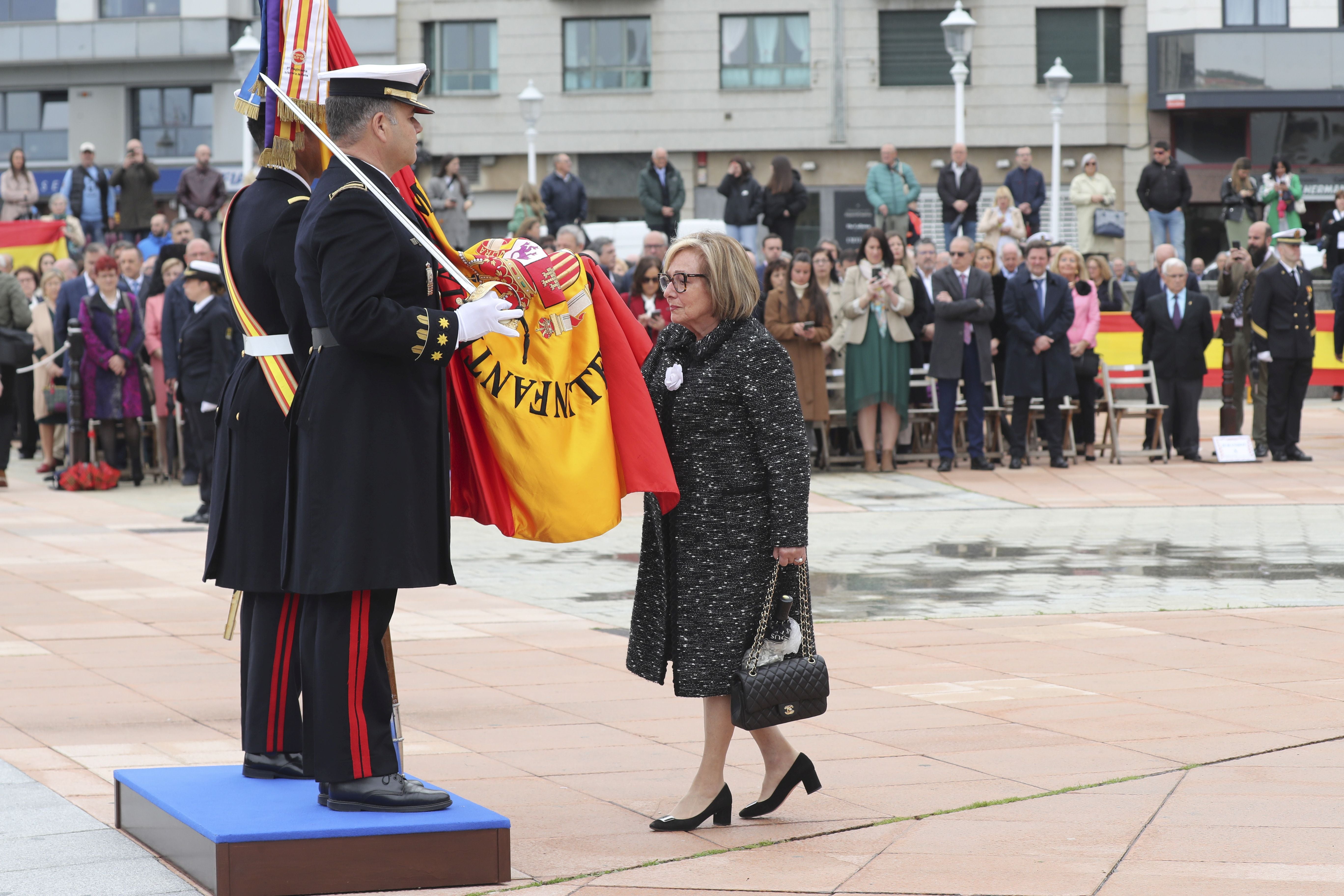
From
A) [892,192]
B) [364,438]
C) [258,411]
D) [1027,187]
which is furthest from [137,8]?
[364,438]

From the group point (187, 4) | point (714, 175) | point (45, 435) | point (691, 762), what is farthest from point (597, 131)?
point (691, 762)

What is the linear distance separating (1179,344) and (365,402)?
47.2 feet

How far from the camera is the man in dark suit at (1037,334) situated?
17.0 meters

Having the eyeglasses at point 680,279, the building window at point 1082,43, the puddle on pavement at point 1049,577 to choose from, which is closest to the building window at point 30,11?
the building window at point 1082,43

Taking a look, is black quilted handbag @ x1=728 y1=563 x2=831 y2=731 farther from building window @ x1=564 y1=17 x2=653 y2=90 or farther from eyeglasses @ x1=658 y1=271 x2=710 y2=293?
building window @ x1=564 y1=17 x2=653 y2=90

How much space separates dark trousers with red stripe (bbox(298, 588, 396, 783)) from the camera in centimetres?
466

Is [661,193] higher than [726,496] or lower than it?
higher

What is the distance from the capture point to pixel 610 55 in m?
40.6

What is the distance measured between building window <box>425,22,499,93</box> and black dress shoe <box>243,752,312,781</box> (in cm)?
3671

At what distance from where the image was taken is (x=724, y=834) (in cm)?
525

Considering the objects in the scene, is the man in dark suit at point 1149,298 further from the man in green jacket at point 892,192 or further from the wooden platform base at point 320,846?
the wooden platform base at point 320,846

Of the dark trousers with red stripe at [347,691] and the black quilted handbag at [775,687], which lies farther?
the black quilted handbag at [775,687]

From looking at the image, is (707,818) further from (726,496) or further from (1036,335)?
(1036,335)

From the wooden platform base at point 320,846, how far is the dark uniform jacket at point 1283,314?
14835 millimetres
